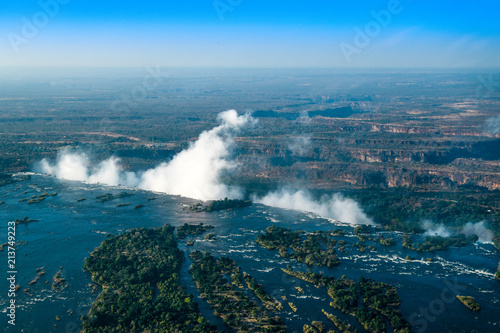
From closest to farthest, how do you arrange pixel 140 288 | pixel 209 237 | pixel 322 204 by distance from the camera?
1. pixel 140 288
2. pixel 209 237
3. pixel 322 204

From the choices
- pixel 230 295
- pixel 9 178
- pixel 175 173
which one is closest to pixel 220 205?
pixel 175 173

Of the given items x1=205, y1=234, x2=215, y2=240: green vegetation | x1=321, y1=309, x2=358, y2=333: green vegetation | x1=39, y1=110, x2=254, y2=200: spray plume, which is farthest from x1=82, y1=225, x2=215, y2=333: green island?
x1=39, y1=110, x2=254, y2=200: spray plume

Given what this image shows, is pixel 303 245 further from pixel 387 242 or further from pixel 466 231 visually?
pixel 466 231

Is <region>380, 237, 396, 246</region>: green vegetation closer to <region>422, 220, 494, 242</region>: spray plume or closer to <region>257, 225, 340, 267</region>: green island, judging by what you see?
<region>257, 225, 340, 267</region>: green island

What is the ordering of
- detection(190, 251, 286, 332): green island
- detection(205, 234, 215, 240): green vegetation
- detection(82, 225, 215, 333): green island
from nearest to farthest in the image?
detection(82, 225, 215, 333): green island → detection(190, 251, 286, 332): green island → detection(205, 234, 215, 240): green vegetation

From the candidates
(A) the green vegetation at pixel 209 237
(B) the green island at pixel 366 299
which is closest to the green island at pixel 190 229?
(A) the green vegetation at pixel 209 237
